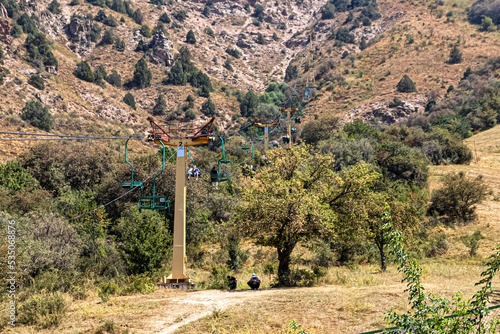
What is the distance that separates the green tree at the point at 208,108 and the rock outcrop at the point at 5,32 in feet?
142

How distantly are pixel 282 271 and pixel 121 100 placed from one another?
8108 centimetres

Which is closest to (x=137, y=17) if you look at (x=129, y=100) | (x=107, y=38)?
(x=107, y=38)

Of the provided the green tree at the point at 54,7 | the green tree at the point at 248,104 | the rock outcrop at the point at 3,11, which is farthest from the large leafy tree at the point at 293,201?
the green tree at the point at 54,7

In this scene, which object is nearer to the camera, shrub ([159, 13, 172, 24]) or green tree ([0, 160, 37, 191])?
green tree ([0, 160, 37, 191])

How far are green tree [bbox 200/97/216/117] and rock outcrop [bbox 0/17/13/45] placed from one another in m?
43.3

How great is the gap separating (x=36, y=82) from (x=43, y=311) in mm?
71210

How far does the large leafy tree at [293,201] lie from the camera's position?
16828mm

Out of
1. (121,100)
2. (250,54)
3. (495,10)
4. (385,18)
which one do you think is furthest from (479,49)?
(121,100)

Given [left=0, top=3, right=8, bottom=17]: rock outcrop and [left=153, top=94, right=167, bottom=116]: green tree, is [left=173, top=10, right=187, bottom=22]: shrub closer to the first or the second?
[left=153, top=94, right=167, bottom=116]: green tree

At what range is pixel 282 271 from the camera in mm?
18984

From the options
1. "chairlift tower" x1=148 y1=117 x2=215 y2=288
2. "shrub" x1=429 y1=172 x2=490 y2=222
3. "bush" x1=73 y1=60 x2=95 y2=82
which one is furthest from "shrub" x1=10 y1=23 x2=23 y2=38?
"shrub" x1=429 y1=172 x2=490 y2=222

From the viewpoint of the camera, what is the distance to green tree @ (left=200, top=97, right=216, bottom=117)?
3819 inches

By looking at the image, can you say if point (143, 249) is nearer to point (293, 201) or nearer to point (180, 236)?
point (180, 236)

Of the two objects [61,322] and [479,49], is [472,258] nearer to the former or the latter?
[61,322]
